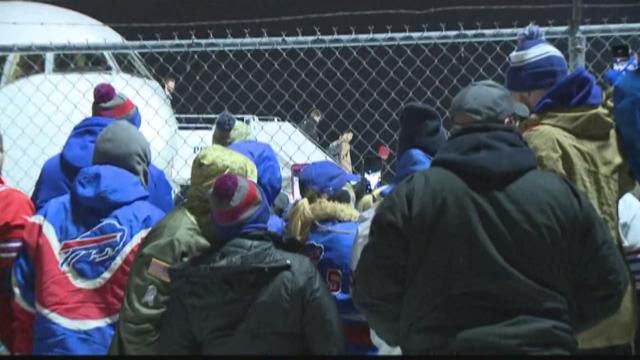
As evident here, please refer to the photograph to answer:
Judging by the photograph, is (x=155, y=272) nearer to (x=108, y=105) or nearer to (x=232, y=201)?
(x=232, y=201)

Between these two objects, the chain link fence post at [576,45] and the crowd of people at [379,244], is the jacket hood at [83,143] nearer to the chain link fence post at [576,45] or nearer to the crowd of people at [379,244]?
the crowd of people at [379,244]

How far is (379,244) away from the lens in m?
3.60

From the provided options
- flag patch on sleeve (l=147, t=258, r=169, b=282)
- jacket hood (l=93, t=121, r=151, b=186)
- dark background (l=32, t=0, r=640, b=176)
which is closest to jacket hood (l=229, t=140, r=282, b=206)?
jacket hood (l=93, t=121, r=151, b=186)

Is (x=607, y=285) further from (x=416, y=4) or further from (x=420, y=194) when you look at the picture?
(x=416, y=4)

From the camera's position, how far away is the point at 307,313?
4.02 metres

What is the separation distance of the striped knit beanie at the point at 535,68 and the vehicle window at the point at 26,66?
7711mm

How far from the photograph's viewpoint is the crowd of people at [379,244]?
3.52 m

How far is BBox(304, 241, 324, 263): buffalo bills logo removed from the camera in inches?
178

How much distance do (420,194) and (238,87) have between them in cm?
1415

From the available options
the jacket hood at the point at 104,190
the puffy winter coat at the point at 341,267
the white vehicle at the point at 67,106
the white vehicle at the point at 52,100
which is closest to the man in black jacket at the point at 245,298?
the puffy winter coat at the point at 341,267

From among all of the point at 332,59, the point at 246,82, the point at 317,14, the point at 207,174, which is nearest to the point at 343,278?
the point at 207,174

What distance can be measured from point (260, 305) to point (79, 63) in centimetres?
847

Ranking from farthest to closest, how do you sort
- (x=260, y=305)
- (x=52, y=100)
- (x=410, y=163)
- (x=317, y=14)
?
(x=317, y=14), (x=52, y=100), (x=410, y=163), (x=260, y=305)

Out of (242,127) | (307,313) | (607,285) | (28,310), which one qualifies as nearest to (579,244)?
(607,285)
